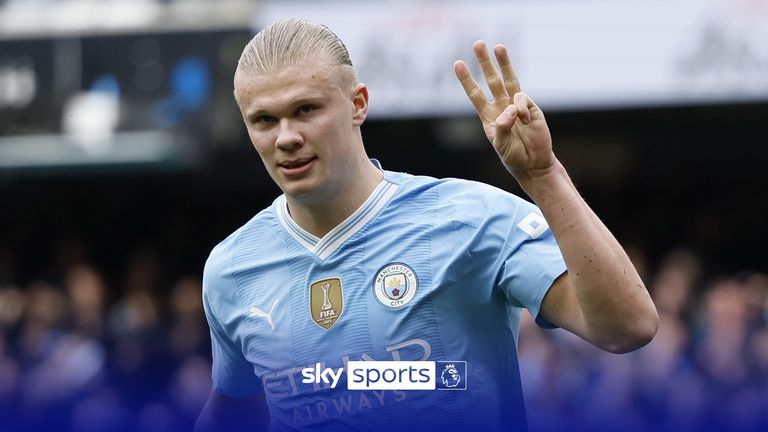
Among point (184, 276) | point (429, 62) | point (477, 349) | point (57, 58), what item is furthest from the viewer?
point (184, 276)

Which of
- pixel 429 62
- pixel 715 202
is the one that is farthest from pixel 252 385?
pixel 715 202

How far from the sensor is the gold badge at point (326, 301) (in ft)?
12.1

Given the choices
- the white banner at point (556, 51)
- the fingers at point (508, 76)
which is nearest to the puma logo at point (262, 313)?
the fingers at point (508, 76)

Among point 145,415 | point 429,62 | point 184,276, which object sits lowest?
point 145,415

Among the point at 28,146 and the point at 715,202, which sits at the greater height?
the point at 28,146

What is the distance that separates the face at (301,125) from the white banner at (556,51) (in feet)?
19.1

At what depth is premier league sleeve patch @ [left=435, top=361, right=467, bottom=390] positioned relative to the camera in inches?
141

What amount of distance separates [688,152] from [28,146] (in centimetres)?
590

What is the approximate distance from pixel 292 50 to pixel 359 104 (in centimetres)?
28

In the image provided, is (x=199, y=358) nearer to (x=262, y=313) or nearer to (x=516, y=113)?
(x=262, y=313)

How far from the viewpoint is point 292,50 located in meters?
3.66

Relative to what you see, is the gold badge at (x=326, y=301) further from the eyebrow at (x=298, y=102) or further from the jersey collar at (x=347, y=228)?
the eyebrow at (x=298, y=102)

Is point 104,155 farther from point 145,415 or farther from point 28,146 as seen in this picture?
point 145,415

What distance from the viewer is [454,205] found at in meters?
3.74
